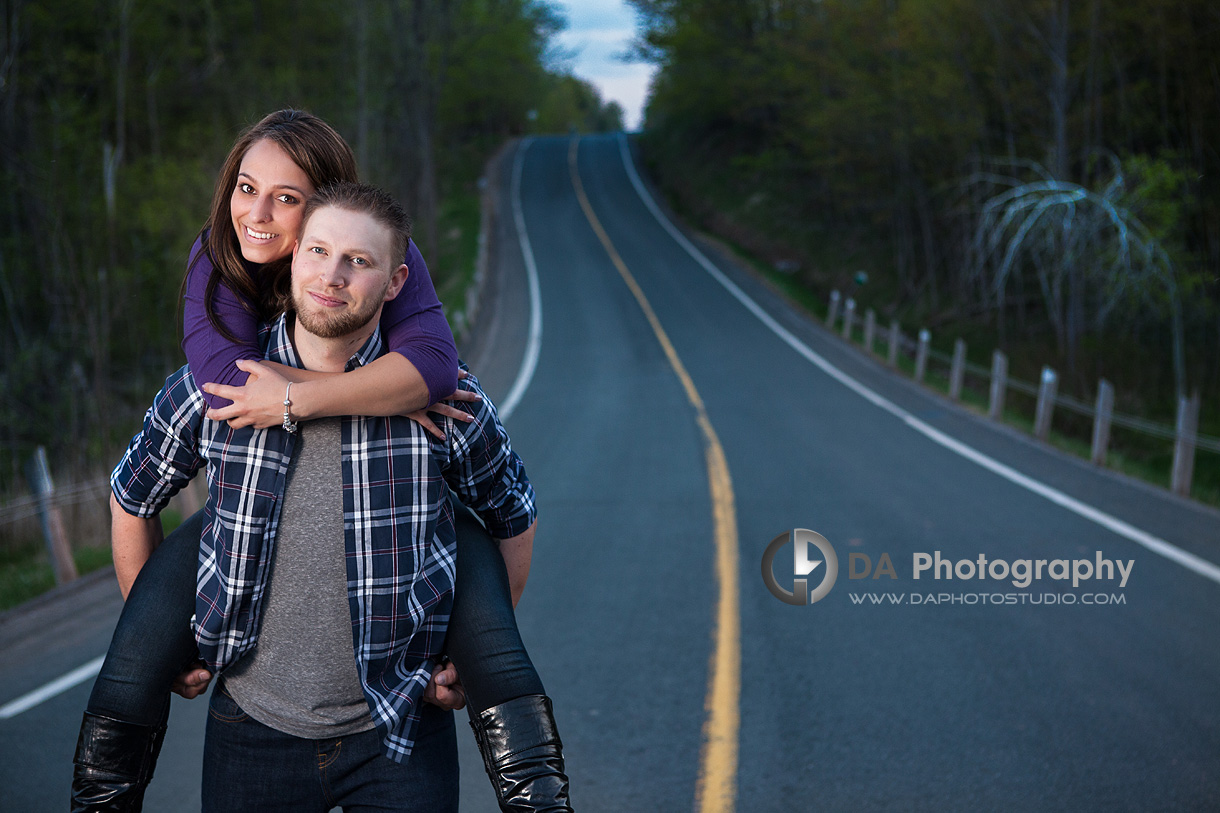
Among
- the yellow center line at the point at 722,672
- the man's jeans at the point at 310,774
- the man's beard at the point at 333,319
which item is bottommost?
the yellow center line at the point at 722,672

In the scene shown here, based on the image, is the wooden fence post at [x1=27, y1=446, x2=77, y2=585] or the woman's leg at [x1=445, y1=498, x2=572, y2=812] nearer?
the woman's leg at [x1=445, y1=498, x2=572, y2=812]

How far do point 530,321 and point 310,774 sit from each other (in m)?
21.9

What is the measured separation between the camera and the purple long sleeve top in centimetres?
207

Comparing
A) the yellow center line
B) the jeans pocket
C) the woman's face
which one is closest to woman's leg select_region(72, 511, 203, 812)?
the jeans pocket

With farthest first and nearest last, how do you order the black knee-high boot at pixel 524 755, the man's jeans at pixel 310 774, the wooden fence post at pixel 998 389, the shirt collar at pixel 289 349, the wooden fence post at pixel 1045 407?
the wooden fence post at pixel 998 389 → the wooden fence post at pixel 1045 407 → the shirt collar at pixel 289 349 → the man's jeans at pixel 310 774 → the black knee-high boot at pixel 524 755

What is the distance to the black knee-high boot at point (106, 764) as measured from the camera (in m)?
1.98

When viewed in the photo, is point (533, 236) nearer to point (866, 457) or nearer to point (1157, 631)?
point (866, 457)

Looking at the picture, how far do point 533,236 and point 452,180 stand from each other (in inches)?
571

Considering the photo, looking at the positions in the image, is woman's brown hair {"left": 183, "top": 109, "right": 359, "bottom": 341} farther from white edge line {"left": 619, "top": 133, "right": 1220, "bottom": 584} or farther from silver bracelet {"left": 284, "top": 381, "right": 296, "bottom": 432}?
white edge line {"left": 619, "top": 133, "right": 1220, "bottom": 584}

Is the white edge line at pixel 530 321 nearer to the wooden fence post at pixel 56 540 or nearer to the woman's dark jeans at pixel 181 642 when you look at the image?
the wooden fence post at pixel 56 540

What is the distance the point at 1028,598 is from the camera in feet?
21.7

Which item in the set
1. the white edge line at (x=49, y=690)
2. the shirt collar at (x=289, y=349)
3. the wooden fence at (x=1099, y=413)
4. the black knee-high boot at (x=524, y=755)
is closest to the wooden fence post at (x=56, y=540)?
the white edge line at (x=49, y=690)

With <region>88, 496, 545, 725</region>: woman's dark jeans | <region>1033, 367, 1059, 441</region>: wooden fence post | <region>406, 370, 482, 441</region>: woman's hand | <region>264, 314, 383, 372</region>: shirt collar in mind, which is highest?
<region>264, 314, 383, 372</region>: shirt collar

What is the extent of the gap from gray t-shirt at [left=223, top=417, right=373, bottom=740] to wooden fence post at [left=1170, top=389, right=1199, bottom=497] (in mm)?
10325
